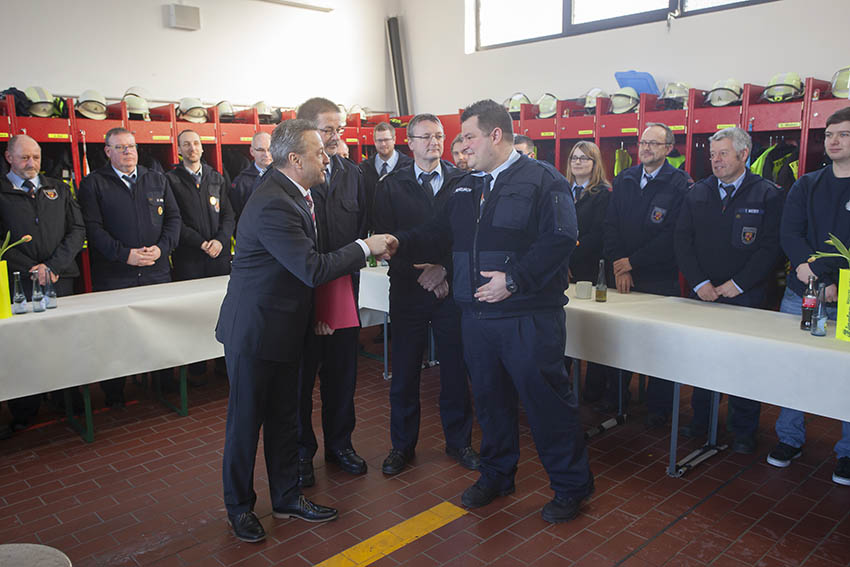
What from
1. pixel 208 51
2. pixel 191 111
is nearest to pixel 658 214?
pixel 191 111

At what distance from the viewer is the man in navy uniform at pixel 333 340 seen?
3150mm

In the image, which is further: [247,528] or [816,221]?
[816,221]

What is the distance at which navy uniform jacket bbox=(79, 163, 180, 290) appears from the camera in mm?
4523

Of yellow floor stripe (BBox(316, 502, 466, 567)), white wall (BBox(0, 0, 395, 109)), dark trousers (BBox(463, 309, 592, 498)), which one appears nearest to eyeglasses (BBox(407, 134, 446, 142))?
dark trousers (BBox(463, 309, 592, 498))

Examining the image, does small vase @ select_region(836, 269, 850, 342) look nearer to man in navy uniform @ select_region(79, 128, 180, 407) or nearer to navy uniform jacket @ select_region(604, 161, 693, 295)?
navy uniform jacket @ select_region(604, 161, 693, 295)

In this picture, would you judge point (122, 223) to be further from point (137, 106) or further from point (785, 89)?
point (785, 89)

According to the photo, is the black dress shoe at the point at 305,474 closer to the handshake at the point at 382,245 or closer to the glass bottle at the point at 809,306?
the handshake at the point at 382,245

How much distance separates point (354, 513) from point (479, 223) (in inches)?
57.4

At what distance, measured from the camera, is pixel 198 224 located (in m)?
5.09

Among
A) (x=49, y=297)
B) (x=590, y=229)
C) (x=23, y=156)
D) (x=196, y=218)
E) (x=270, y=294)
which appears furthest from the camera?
(x=196, y=218)

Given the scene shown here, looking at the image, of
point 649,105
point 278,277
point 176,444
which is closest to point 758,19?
point 649,105

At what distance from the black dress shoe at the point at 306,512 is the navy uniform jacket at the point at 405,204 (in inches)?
45.6

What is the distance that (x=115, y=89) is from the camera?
293 inches

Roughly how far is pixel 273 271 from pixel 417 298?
928mm
